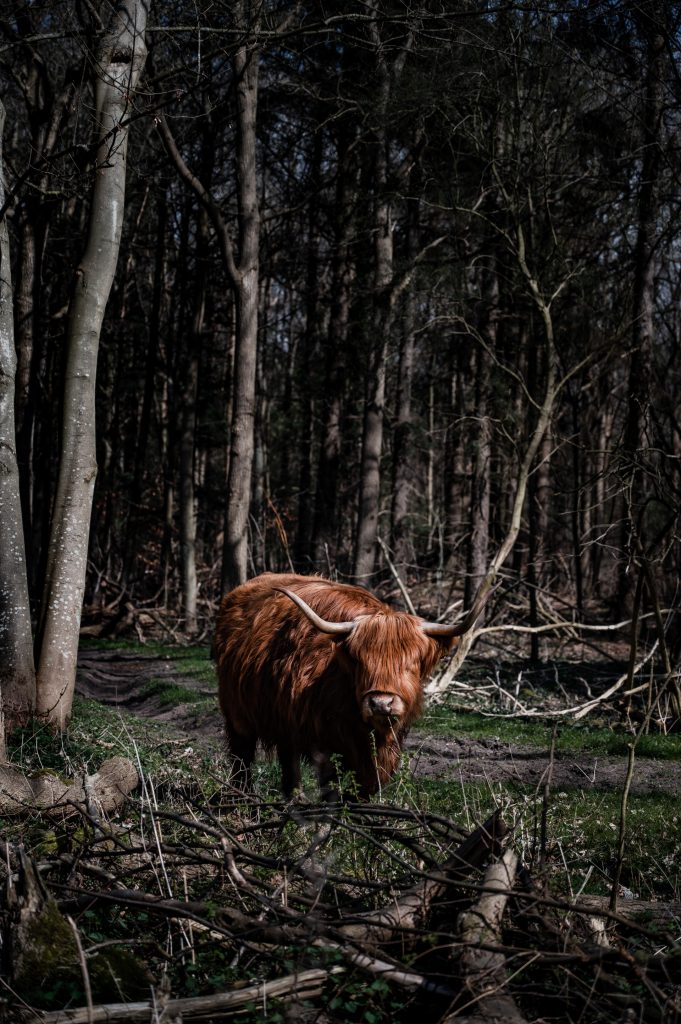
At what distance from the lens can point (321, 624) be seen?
6055 mm

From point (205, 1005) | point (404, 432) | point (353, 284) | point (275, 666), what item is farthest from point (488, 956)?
point (353, 284)

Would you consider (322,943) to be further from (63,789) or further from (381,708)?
(381,708)

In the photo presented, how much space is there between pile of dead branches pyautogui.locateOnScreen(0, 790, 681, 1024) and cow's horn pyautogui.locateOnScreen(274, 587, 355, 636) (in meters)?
2.16

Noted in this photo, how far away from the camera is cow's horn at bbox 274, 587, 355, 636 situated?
603 centimetres

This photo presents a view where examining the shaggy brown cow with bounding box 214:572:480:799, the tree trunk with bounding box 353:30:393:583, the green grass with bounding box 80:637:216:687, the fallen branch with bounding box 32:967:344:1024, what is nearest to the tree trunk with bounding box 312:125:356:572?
the tree trunk with bounding box 353:30:393:583

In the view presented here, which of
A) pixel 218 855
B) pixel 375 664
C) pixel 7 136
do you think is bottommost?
pixel 218 855

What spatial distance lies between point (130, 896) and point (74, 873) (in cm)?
36

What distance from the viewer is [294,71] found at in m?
16.8

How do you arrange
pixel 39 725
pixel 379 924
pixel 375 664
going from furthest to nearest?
pixel 39 725, pixel 375 664, pixel 379 924

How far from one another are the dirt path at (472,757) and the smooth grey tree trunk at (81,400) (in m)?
1.58

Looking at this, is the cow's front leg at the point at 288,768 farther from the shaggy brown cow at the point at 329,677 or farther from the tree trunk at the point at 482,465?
the tree trunk at the point at 482,465

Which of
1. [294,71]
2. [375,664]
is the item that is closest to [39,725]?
[375,664]

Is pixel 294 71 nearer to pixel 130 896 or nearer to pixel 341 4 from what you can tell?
pixel 341 4

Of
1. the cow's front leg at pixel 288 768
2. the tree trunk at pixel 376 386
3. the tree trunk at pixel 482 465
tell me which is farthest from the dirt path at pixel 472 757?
the tree trunk at pixel 482 465
